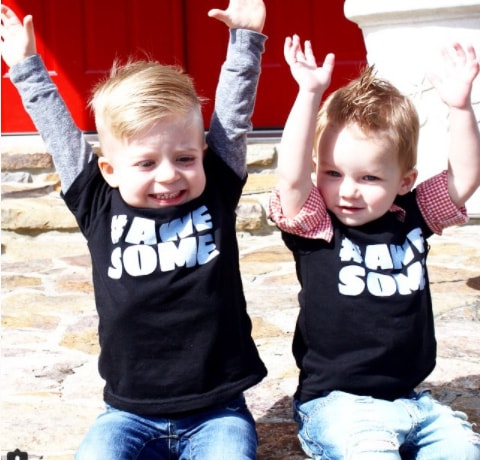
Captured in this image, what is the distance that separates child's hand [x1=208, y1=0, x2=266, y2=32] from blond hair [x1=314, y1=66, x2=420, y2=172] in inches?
9.8

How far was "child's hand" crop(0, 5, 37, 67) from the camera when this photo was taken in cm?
210

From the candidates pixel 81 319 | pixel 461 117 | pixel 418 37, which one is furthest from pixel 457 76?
pixel 418 37

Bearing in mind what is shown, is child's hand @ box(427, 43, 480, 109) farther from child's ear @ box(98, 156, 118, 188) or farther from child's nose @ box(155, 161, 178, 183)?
child's ear @ box(98, 156, 118, 188)

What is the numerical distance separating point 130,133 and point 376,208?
0.58m

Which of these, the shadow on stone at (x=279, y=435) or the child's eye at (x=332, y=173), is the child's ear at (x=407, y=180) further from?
the shadow on stone at (x=279, y=435)

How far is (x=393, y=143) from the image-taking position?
2033mm

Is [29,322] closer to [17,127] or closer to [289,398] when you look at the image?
[289,398]

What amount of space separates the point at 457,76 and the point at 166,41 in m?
3.51

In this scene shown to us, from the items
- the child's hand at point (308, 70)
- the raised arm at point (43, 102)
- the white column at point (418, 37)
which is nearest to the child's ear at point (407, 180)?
the child's hand at point (308, 70)

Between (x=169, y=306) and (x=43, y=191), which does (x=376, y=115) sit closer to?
(x=169, y=306)

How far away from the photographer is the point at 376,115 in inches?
80.1

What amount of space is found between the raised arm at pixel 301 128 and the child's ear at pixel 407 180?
24cm

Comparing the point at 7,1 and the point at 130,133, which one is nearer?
the point at 130,133

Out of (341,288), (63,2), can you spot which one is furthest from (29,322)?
(63,2)
